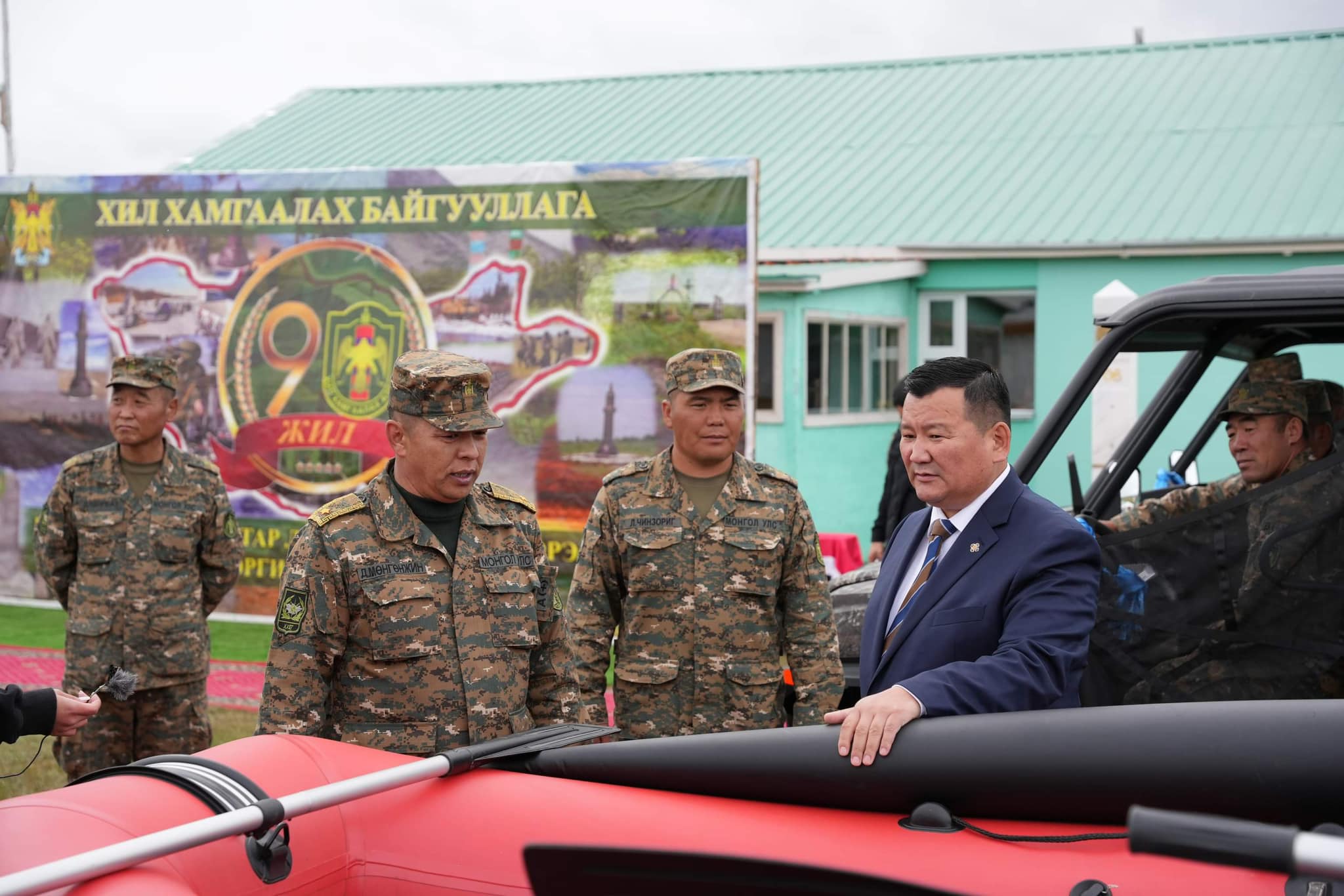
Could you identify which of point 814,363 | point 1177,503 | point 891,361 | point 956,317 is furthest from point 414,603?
point 956,317

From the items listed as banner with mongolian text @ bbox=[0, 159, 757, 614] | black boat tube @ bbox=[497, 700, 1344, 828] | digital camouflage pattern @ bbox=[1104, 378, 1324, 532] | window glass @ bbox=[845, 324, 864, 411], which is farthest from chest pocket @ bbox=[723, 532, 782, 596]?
window glass @ bbox=[845, 324, 864, 411]

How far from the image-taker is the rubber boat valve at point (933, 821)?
2.13 m

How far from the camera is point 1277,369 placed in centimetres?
388

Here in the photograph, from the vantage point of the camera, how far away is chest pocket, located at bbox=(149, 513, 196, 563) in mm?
5340

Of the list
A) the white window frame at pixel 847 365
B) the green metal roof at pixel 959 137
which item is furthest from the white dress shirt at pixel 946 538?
the green metal roof at pixel 959 137

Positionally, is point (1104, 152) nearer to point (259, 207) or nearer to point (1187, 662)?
point (259, 207)

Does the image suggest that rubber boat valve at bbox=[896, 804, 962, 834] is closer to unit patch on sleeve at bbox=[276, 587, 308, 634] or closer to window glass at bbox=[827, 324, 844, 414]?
unit patch on sleeve at bbox=[276, 587, 308, 634]

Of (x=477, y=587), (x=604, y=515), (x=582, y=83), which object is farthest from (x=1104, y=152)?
(x=477, y=587)

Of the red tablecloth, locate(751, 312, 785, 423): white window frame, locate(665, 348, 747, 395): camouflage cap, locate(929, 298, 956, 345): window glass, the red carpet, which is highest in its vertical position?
locate(929, 298, 956, 345): window glass

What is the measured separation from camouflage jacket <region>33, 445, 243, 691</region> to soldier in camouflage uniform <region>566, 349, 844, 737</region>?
207 centimetres

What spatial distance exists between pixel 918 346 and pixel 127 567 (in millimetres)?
11044

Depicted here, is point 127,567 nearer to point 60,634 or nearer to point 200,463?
point 200,463

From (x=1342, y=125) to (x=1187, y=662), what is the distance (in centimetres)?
1401

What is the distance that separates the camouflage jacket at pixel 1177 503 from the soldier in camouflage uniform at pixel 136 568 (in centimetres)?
369
